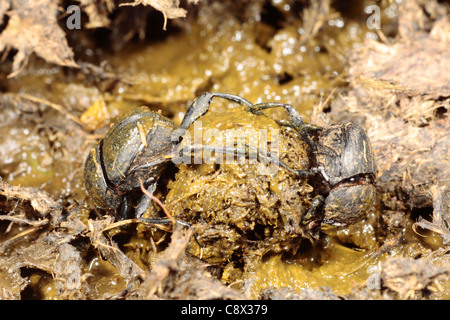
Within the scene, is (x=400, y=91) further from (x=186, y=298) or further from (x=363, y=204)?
(x=186, y=298)

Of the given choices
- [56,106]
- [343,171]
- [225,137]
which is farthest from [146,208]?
[56,106]

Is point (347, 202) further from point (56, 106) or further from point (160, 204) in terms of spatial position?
point (56, 106)

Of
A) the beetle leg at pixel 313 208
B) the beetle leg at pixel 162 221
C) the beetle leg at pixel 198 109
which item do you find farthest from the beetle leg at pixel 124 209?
the beetle leg at pixel 313 208

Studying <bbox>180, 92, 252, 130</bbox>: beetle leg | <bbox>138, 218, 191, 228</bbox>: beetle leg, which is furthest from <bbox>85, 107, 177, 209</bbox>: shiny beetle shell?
<bbox>138, 218, 191, 228</bbox>: beetle leg

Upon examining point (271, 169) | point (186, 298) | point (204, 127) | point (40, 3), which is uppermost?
point (40, 3)
